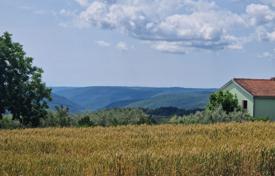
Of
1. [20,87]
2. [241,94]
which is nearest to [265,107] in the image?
[241,94]

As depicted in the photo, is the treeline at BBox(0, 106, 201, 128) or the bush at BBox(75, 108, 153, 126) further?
the bush at BBox(75, 108, 153, 126)

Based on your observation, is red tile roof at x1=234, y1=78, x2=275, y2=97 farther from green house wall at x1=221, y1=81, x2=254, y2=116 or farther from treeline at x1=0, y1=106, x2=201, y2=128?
treeline at x1=0, y1=106, x2=201, y2=128

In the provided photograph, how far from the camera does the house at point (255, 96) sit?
69.1 meters

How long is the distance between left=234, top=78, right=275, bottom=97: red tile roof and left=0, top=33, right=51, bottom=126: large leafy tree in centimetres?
2826

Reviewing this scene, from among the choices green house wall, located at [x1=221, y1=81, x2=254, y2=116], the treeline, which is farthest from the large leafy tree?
green house wall, located at [x1=221, y1=81, x2=254, y2=116]

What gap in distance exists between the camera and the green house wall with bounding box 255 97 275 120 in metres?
69.1

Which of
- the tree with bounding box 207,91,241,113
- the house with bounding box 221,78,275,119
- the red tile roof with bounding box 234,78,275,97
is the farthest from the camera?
the red tile roof with bounding box 234,78,275,97

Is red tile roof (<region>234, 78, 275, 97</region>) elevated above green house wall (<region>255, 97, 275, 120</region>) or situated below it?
above

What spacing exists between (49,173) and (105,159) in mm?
1265

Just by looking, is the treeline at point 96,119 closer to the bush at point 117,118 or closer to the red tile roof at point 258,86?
the bush at point 117,118

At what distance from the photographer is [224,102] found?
60875 millimetres

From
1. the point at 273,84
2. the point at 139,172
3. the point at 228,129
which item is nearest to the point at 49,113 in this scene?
the point at 228,129

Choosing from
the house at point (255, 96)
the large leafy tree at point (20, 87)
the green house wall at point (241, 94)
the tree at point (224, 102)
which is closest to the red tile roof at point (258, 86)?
the house at point (255, 96)

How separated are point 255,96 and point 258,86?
326 centimetres
